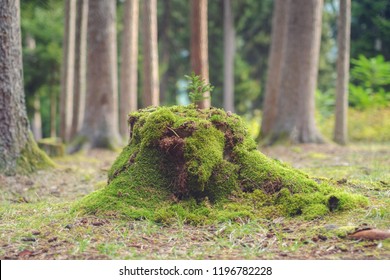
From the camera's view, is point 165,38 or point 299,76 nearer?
point 299,76

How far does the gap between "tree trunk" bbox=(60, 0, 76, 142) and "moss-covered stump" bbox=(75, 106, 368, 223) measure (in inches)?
556

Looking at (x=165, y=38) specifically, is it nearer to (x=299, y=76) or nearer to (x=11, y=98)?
(x=299, y=76)

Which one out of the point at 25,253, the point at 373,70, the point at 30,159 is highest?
the point at 373,70

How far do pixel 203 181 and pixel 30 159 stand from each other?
4162 mm

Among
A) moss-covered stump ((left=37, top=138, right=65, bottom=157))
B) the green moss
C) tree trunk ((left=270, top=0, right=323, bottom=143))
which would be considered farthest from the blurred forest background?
the green moss

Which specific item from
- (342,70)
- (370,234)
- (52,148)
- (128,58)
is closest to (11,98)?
(52,148)

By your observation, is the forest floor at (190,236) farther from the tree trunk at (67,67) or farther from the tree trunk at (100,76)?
the tree trunk at (67,67)

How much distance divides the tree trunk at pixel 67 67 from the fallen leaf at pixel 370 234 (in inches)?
628

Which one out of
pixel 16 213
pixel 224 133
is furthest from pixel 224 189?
pixel 16 213

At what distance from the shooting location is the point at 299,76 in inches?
467

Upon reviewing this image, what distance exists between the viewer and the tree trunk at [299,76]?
38.7 ft

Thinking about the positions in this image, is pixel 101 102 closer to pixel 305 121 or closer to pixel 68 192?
pixel 305 121

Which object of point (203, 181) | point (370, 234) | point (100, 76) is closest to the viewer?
point (370, 234)

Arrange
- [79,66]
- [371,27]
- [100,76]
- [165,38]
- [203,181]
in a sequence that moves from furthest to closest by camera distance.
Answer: [165,38], [371,27], [79,66], [100,76], [203,181]
